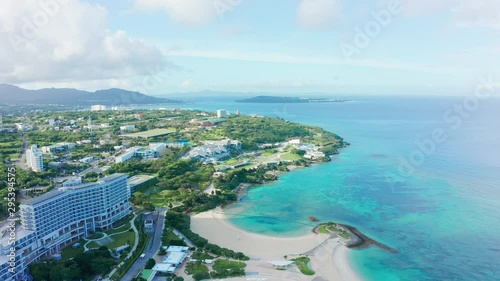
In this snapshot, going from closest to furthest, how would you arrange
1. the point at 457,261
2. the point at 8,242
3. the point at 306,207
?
the point at 8,242 < the point at 457,261 < the point at 306,207

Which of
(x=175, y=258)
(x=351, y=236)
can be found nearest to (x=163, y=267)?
(x=175, y=258)

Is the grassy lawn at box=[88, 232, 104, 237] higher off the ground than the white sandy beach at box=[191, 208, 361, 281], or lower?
higher

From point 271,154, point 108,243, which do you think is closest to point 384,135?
point 271,154

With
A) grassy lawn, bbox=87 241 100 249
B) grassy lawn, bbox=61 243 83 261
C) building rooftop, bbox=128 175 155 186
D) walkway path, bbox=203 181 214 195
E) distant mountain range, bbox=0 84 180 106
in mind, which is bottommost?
grassy lawn, bbox=61 243 83 261

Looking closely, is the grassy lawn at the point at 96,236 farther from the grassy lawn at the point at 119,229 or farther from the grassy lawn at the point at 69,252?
the grassy lawn at the point at 69,252

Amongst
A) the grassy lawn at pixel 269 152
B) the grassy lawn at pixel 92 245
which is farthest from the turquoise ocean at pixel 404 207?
the grassy lawn at pixel 92 245

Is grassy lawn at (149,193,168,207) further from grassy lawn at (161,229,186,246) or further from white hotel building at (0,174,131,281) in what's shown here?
grassy lawn at (161,229,186,246)

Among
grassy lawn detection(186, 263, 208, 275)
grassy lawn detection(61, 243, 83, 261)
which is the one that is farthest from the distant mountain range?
grassy lawn detection(186, 263, 208, 275)

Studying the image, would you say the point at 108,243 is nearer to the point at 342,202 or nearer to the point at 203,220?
the point at 203,220
